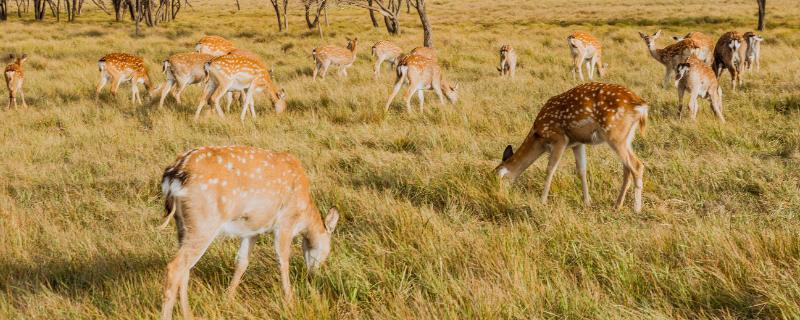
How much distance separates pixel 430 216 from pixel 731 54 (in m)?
11.7

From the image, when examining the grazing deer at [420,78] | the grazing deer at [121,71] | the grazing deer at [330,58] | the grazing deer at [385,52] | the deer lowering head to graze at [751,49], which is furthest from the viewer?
the grazing deer at [385,52]

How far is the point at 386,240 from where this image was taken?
15.1 feet

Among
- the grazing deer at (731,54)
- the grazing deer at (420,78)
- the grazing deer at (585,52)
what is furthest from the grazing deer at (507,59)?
the grazing deer at (731,54)

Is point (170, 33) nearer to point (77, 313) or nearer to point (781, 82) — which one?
point (781, 82)

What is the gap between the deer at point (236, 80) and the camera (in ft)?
36.6

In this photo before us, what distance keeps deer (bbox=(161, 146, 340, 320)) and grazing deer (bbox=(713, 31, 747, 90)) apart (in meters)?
12.1

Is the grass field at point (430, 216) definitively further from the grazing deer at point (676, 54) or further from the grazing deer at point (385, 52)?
the grazing deer at point (385, 52)

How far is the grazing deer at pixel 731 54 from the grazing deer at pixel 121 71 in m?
12.3

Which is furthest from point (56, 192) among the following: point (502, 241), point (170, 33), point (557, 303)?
point (170, 33)

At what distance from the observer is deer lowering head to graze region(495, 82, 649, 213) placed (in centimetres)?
584

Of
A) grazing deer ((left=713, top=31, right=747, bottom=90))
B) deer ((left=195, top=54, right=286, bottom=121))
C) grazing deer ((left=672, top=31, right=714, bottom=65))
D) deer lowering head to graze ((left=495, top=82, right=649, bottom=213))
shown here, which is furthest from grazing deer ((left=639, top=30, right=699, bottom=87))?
deer ((left=195, top=54, right=286, bottom=121))

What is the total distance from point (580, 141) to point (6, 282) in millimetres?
4834

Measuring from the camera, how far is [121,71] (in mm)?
13102

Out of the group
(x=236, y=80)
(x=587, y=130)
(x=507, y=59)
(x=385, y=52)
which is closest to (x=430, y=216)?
(x=587, y=130)
